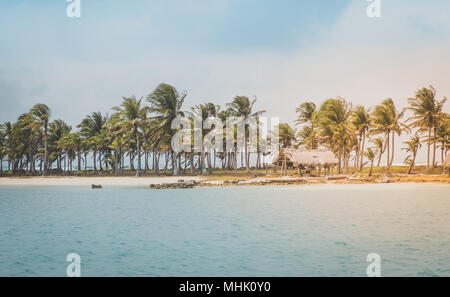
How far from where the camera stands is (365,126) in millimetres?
42469

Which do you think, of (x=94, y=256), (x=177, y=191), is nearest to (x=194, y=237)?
(x=94, y=256)

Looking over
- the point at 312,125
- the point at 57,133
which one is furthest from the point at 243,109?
the point at 57,133

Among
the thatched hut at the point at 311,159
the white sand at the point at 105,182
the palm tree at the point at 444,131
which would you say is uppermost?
the palm tree at the point at 444,131

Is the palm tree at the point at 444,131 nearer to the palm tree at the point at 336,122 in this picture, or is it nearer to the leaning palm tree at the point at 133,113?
the palm tree at the point at 336,122

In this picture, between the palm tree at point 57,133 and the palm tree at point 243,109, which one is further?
the palm tree at point 57,133

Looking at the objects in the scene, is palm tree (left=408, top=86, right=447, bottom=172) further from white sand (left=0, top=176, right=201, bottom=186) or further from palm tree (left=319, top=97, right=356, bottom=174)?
Answer: white sand (left=0, top=176, right=201, bottom=186)

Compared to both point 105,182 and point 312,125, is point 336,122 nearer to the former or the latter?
point 312,125

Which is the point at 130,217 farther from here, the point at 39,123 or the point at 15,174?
the point at 15,174

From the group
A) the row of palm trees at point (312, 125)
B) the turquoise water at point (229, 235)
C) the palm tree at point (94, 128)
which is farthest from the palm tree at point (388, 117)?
the palm tree at point (94, 128)

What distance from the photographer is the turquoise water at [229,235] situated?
9.41 meters

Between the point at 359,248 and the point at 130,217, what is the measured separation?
32.9ft

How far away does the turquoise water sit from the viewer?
9.41 metres

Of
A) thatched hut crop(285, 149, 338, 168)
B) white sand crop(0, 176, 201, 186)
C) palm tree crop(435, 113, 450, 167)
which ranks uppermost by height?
palm tree crop(435, 113, 450, 167)

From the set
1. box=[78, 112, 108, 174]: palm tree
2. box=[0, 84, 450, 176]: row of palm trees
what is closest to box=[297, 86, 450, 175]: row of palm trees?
box=[0, 84, 450, 176]: row of palm trees
